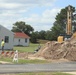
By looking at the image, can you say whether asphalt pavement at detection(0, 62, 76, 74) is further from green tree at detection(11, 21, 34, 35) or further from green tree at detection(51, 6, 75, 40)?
green tree at detection(11, 21, 34, 35)

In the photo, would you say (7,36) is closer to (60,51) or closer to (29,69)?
(60,51)

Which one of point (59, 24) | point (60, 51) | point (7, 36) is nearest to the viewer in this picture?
point (60, 51)

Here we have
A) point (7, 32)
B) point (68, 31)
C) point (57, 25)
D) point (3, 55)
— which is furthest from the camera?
point (57, 25)

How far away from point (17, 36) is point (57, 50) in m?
56.6

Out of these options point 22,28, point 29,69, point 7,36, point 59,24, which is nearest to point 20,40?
point 59,24

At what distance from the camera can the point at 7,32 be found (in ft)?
206

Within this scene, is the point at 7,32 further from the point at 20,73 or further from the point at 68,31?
the point at 20,73

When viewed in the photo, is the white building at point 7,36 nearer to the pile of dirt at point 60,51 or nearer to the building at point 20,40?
the pile of dirt at point 60,51

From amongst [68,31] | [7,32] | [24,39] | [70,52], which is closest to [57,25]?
[24,39]

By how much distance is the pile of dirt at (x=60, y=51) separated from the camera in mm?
34938

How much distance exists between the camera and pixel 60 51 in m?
35.7

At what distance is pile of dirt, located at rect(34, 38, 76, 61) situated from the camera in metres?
34.9

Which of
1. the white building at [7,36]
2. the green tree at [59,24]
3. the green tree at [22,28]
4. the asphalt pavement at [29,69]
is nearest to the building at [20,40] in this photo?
the green tree at [59,24]

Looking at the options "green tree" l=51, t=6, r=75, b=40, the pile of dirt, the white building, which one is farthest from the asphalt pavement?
"green tree" l=51, t=6, r=75, b=40
